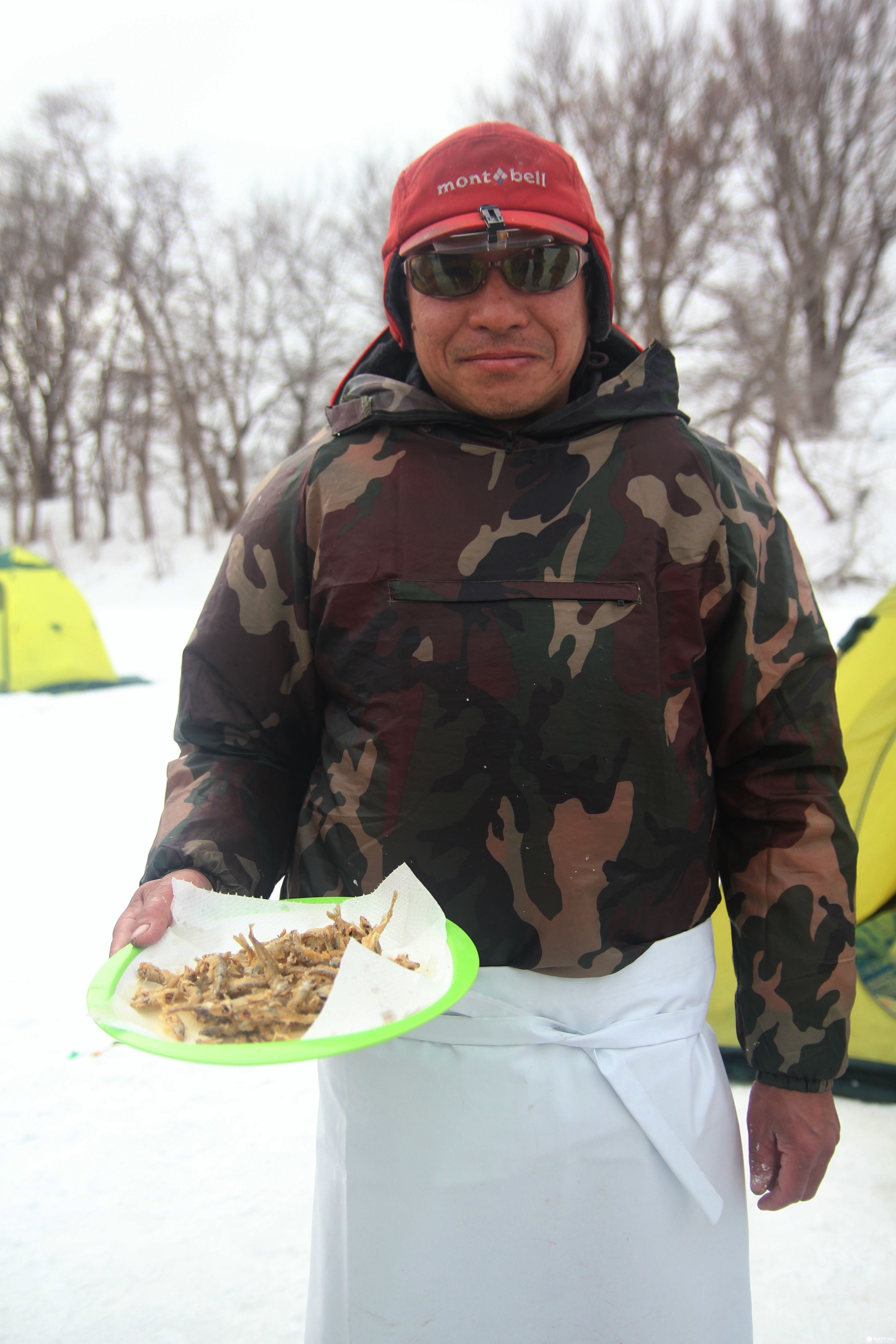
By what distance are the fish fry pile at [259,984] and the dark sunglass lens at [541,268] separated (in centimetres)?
92

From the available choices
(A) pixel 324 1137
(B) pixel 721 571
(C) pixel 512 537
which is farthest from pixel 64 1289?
(B) pixel 721 571

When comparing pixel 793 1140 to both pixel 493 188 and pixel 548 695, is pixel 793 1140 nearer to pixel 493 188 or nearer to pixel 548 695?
pixel 548 695

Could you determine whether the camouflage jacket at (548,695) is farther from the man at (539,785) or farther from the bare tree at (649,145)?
the bare tree at (649,145)

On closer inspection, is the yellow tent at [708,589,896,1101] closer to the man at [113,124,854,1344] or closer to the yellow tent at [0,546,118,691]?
the man at [113,124,854,1344]

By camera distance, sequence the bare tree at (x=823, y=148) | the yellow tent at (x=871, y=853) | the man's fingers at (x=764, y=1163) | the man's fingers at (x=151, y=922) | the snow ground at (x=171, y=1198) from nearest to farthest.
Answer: the man's fingers at (x=151, y=922) < the man's fingers at (x=764, y=1163) < the snow ground at (x=171, y=1198) < the yellow tent at (x=871, y=853) < the bare tree at (x=823, y=148)

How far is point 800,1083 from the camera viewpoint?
1360 mm

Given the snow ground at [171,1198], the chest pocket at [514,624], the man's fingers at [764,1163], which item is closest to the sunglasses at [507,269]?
the chest pocket at [514,624]

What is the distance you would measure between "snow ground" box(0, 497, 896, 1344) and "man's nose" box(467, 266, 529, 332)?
2159 millimetres

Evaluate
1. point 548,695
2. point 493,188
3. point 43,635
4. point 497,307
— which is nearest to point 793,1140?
point 548,695

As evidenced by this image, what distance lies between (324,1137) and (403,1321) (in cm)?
28

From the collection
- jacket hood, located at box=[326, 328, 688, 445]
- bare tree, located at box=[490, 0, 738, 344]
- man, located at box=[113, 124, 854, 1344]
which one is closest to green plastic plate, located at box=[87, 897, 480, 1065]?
man, located at box=[113, 124, 854, 1344]

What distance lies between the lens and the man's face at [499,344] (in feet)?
4.43

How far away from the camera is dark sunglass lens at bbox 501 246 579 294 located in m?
1.35

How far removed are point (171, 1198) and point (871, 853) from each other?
2241 mm
